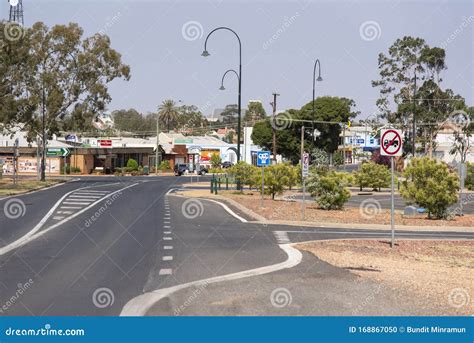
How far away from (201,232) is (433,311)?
12.7 m

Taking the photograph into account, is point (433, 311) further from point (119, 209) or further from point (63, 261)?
point (119, 209)

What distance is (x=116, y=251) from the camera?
55.8 feet

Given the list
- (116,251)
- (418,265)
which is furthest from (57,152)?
(418,265)

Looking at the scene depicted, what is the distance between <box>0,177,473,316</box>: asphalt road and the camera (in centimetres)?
1114

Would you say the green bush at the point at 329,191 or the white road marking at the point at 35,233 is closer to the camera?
the white road marking at the point at 35,233

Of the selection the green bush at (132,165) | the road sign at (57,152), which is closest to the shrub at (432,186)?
the road sign at (57,152)

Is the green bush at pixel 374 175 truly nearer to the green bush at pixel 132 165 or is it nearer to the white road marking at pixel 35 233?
the white road marking at pixel 35 233

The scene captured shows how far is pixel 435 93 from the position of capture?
78.9 m

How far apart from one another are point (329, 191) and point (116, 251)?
17.6 metres

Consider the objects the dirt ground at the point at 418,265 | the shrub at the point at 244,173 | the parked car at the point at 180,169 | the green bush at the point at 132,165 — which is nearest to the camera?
the dirt ground at the point at 418,265

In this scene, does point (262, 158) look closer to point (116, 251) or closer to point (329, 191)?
point (329, 191)

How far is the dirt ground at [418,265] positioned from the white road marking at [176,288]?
950mm

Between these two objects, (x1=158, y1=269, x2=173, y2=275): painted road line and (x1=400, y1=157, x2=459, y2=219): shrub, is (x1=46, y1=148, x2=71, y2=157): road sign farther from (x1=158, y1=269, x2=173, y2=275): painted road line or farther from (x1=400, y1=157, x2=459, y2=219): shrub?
(x1=158, y1=269, x2=173, y2=275): painted road line

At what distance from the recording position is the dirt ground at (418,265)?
37.3ft
